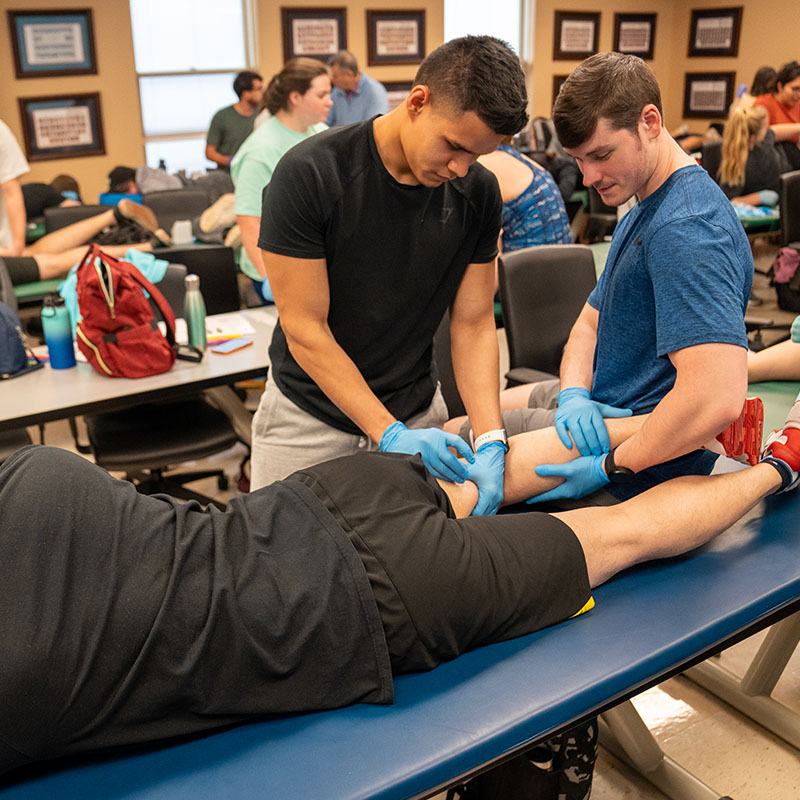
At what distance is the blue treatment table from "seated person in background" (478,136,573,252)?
152 cm

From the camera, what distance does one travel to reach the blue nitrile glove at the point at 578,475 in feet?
5.39

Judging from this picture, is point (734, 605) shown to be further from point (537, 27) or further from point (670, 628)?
point (537, 27)

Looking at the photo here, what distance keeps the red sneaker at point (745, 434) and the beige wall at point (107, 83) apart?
6.05 metres

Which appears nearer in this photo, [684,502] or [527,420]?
[684,502]

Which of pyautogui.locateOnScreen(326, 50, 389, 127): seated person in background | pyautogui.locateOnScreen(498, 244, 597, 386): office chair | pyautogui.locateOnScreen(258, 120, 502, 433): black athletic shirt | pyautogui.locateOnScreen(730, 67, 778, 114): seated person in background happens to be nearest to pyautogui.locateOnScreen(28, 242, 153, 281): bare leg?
pyautogui.locateOnScreen(498, 244, 597, 386): office chair

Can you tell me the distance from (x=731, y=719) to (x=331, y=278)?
1338 millimetres

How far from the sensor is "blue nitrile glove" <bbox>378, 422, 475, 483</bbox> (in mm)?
1553

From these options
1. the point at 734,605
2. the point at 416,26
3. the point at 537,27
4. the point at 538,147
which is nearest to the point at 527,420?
the point at 734,605

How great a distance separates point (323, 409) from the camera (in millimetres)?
1702

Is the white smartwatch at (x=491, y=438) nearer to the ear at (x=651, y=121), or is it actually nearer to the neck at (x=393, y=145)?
the neck at (x=393, y=145)

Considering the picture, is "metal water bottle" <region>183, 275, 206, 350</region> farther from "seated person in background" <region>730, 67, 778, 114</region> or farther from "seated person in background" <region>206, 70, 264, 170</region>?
"seated person in background" <region>730, 67, 778, 114</region>

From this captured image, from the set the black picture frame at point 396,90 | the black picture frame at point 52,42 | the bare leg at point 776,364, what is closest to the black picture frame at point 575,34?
the black picture frame at point 396,90

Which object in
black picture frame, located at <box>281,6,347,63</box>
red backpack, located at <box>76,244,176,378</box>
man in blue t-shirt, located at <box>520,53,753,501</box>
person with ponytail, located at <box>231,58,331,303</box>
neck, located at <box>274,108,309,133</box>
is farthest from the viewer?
black picture frame, located at <box>281,6,347,63</box>

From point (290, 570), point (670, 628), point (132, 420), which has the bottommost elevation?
point (132, 420)
